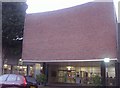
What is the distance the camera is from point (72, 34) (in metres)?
34.2

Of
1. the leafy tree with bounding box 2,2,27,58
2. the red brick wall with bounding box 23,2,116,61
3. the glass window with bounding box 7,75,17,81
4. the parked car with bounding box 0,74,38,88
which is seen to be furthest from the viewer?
the leafy tree with bounding box 2,2,27,58

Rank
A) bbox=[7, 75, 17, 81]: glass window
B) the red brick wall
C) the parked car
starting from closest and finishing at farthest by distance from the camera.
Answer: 1. the parked car
2. bbox=[7, 75, 17, 81]: glass window
3. the red brick wall

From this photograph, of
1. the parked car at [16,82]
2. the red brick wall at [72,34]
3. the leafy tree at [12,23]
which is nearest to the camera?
the parked car at [16,82]

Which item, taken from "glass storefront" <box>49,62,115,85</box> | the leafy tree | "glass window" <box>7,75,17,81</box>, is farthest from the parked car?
the leafy tree

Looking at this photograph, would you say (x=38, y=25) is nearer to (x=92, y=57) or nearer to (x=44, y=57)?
(x=44, y=57)

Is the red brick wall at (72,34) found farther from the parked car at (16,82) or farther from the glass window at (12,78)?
the glass window at (12,78)

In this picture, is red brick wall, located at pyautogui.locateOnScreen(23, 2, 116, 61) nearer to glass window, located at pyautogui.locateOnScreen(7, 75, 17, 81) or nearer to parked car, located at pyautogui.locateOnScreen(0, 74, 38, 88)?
parked car, located at pyautogui.locateOnScreen(0, 74, 38, 88)

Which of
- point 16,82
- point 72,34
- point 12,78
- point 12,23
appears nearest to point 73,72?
point 72,34

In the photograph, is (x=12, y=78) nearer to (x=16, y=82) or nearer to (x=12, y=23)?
(x=16, y=82)

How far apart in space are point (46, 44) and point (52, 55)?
1885 millimetres

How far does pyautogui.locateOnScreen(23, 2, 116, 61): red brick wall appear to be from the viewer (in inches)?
1227

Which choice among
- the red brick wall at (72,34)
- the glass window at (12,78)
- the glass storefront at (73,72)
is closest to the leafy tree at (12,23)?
the red brick wall at (72,34)

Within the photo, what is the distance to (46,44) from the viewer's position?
35.8 meters

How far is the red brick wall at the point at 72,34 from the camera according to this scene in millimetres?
31156
